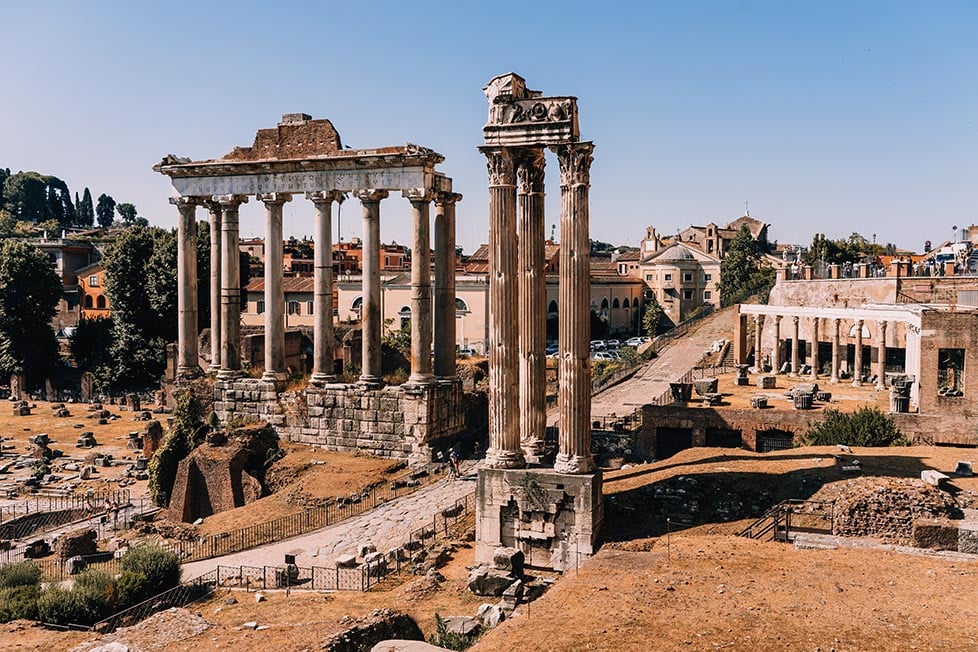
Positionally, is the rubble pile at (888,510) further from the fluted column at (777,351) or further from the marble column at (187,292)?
the fluted column at (777,351)

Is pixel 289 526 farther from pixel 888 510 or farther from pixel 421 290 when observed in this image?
pixel 888 510

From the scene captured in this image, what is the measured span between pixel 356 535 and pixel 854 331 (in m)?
33.2

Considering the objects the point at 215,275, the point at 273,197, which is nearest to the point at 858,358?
the point at 273,197

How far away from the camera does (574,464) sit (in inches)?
704

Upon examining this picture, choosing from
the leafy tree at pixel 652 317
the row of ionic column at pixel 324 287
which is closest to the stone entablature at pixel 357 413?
the row of ionic column at pixel 324 287

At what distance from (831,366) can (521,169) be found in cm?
3220

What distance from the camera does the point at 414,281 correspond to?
28.9 metres

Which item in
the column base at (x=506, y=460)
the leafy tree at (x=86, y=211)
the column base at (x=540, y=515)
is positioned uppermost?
the leafy tree at (x=86, y=211)

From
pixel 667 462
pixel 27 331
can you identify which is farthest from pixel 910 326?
pixel 27 331

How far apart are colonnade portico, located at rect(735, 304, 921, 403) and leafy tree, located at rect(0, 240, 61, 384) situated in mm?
44298

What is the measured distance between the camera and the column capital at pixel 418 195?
28156 mm

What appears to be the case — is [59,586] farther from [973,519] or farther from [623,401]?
[623,401]

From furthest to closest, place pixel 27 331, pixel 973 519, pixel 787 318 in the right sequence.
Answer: pixel 27 331
pixel 787 318
pixel 973 519

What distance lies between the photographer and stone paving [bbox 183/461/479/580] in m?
20.8
